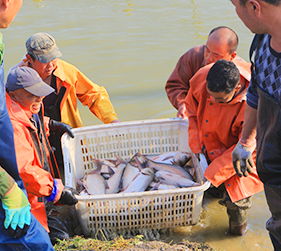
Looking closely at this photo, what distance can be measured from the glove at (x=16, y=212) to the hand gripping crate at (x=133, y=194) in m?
0.87

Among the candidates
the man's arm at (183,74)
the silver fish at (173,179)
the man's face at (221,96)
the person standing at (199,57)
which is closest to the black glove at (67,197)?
the silver fish at (173,179)

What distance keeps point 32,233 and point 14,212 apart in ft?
0.86

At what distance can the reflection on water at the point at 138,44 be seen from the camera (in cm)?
378

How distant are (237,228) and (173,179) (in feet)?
3.04

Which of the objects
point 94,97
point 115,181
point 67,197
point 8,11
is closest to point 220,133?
point 115,181

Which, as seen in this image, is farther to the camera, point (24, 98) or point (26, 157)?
point (24, 98)

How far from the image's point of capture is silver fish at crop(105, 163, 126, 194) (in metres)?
3.70

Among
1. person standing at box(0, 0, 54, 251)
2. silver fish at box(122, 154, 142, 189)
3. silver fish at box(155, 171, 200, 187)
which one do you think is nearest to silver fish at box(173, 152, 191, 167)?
silver fish at box(155, 171, 200, 187)

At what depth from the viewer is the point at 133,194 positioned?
297cm

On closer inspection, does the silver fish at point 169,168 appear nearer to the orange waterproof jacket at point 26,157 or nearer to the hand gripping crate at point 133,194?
the hand gripping crate at point 133,194

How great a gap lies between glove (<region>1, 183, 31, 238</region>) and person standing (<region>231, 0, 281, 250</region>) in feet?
5.71

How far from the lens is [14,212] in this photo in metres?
2.01

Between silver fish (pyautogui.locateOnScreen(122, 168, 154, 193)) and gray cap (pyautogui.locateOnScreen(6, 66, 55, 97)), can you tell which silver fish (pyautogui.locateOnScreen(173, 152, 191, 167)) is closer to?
silver fish (pyautogui.locateOnScreen(122, 168, 154, 193))

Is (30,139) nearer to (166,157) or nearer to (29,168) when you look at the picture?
(29,168)
